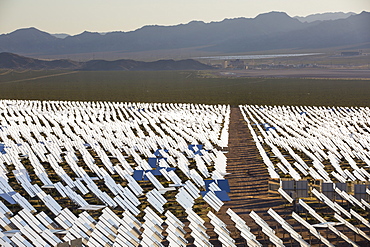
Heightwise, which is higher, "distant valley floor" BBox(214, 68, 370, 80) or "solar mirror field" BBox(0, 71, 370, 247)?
"solar mirror field" BBox(0, 71, 370, 247)

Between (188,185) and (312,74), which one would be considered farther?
(312,74)

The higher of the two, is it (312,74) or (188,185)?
(188,185)

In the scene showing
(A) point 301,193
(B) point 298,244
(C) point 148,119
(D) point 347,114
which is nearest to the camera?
(B) point 298,244

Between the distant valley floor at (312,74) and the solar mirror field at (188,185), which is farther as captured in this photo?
the distant valley floor at (312,74)

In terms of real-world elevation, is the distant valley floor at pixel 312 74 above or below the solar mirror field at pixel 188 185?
below

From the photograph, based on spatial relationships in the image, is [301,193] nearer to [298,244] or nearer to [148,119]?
[298,244]

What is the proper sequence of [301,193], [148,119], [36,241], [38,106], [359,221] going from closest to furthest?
[36,241] → [359,221] → [301,193] → [148,119] → [38,106]

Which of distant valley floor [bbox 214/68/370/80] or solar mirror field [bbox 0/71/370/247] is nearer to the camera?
solar mirror field [bbox 0/71/370/247]

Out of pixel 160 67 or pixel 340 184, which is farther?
pixel 160 67

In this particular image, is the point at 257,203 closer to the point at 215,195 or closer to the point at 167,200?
the point at 215,195

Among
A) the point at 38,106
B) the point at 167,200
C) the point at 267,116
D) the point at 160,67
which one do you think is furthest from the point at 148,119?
the point at 160,67
